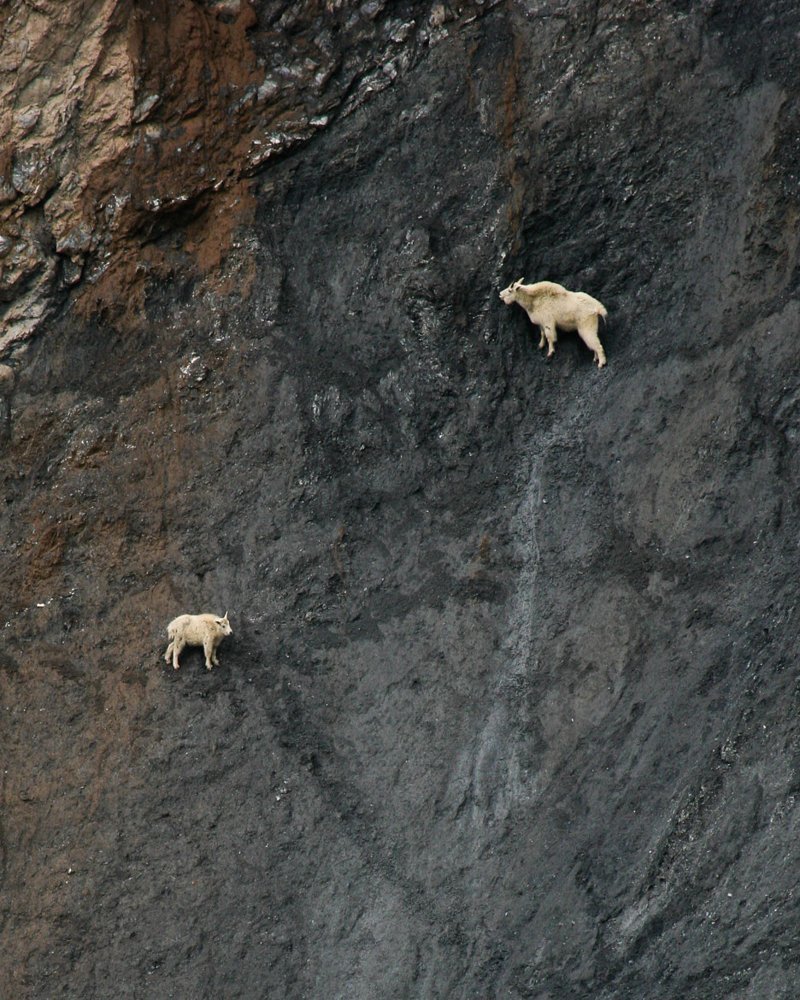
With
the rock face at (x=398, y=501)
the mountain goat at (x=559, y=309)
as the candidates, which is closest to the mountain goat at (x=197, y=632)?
the rock face at (x=398, y=501)

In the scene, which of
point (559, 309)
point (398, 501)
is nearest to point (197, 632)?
point (398, 501)

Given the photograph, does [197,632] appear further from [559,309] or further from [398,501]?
[559,309]

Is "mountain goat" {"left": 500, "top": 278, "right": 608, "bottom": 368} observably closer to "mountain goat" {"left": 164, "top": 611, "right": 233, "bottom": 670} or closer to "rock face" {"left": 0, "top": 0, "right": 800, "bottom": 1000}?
"rock face" {"left": 0, "top": 0, "right": 800, "bottom": 1000}

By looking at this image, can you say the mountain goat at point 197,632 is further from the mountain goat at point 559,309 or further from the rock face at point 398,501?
the mountain goat at point 559,309

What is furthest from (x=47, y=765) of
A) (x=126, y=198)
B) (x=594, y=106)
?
(x=594, y=106)

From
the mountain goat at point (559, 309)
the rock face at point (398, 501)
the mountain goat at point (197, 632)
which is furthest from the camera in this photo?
the mountain goat at point (559, 309)
